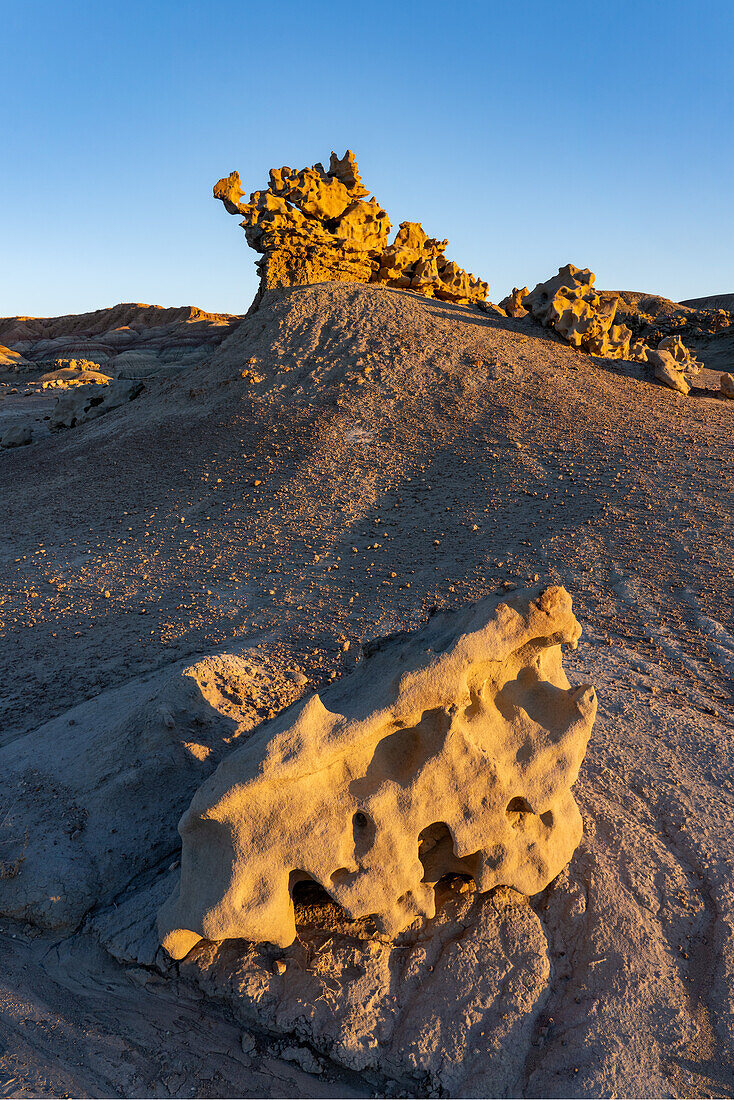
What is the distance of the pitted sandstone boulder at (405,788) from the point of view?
284 cm

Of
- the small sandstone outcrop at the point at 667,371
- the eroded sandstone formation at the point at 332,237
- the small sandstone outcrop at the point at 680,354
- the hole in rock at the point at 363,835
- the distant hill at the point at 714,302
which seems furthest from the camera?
the distant hill at the point at 714,302

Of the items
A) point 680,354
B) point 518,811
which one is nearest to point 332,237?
point 680,354

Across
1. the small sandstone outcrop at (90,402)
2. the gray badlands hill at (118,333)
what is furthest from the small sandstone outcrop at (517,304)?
the gray badlands hill at (118,333)

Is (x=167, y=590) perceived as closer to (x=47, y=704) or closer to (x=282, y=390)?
(x=47, y=704)

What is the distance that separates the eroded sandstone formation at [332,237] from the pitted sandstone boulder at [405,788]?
13841 mm

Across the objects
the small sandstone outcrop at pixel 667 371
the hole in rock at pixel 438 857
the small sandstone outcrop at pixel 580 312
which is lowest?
the hole in rock at pixel 438 857

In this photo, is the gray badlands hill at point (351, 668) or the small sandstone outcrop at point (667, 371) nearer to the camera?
the gray badlands hill at point (351, 668)

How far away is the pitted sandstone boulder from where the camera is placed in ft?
9.32

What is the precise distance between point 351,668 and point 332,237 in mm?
12674

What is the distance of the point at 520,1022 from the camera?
9.36 feet

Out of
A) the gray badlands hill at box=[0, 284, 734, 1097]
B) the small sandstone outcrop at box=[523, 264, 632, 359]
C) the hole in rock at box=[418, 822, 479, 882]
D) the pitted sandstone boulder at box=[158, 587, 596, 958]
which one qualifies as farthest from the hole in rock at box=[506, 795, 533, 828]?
the small sandstone outcrop at box=[523, 264, 632, 359]

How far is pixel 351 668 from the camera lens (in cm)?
577

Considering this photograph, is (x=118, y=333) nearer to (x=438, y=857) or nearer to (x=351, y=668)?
(x=351, y=668)

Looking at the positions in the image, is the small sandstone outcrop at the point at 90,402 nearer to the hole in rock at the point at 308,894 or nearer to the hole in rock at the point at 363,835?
the hole in rock at the point at 308,894
